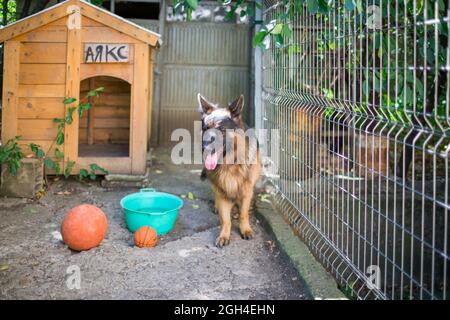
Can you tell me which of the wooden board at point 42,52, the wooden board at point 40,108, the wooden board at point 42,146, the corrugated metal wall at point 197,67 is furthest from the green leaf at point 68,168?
the corrugated metal wall at point 197,67

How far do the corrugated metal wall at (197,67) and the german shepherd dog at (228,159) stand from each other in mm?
3913

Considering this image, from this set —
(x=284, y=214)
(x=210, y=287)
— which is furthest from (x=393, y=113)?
(x=284, y=214)

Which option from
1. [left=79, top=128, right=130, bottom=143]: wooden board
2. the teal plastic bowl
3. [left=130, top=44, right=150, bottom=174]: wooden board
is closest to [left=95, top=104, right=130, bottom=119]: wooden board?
[left=79, top=128, right=130, bottom=143]: wooden board

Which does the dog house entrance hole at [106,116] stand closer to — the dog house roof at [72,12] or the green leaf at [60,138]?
the green leaf at [60,138]

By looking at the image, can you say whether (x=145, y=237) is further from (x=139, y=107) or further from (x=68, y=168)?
(x=139, y=107)

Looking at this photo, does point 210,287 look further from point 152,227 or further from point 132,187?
point 132,187

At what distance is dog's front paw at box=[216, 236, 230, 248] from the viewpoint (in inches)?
140

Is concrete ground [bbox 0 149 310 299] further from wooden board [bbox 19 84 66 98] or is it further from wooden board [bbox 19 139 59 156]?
wooden board [bbox 19 84 66 98]

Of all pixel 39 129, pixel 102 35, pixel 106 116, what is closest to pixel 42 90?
pixel 39 129

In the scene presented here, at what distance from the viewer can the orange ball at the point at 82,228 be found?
128 inches

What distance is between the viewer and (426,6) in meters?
1.78

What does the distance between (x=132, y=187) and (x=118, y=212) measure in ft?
2.54

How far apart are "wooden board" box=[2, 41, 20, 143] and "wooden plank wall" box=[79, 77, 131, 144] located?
1671 millimetres
